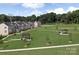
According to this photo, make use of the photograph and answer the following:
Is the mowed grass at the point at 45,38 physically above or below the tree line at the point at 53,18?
below

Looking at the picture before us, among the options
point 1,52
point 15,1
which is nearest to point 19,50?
point 1,52

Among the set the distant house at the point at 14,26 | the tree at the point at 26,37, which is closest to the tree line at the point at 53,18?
the distant house at the point at 14,26

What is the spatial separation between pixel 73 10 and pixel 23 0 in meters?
0.56

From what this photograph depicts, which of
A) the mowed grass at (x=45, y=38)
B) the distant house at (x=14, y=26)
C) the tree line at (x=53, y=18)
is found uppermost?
the tree line at (x=53, y=18)

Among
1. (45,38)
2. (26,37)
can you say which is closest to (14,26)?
(26,37)

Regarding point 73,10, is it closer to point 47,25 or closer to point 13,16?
point 47,25

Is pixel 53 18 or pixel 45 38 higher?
pixel 53 18

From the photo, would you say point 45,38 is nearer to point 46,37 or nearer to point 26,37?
point 46,37

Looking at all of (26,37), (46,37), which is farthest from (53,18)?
(26,37)

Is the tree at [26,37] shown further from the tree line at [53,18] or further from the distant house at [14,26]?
the tree line at [53,18]

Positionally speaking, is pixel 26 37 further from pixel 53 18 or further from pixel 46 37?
pixel 53 18

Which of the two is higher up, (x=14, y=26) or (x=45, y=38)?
(x=14, y=26)

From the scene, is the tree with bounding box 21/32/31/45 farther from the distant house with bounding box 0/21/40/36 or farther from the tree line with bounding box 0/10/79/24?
the tree line with bounding box 0/10/79/24

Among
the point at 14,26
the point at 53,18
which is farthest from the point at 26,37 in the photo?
the point at 53,18
